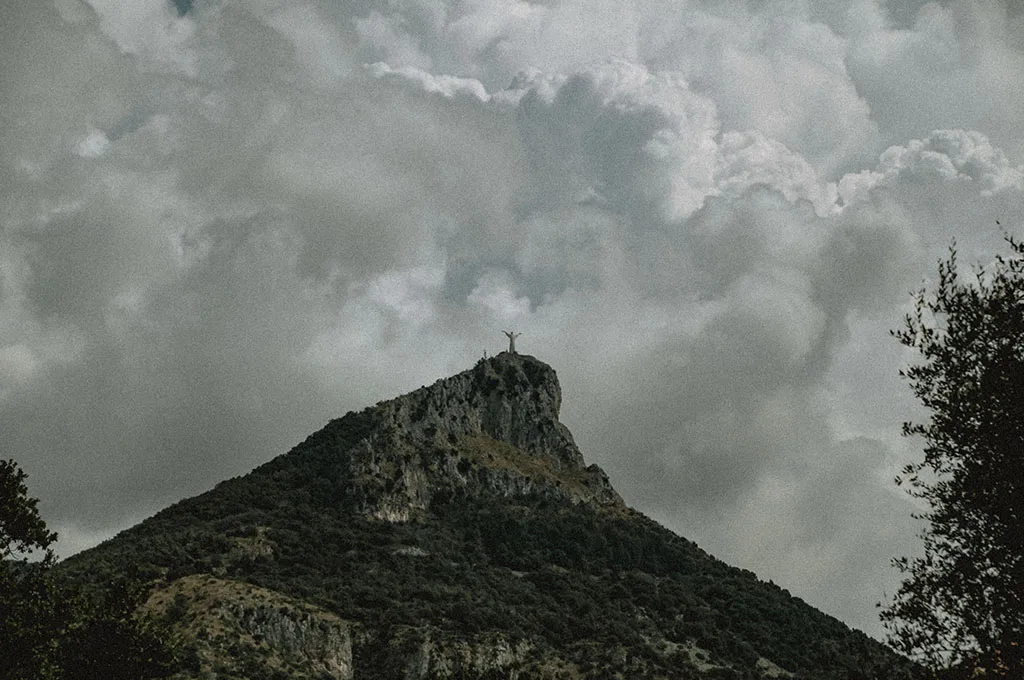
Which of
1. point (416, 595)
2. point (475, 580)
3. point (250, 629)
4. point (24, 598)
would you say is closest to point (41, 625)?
point (24, 598)

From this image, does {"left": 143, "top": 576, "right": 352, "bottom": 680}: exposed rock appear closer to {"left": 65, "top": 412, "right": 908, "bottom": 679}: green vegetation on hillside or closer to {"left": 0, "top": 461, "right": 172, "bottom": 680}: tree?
{"left": 65, "top": 412, "right": 908, "bottom": 679}: green vegetation on hillside

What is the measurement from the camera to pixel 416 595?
471 feet

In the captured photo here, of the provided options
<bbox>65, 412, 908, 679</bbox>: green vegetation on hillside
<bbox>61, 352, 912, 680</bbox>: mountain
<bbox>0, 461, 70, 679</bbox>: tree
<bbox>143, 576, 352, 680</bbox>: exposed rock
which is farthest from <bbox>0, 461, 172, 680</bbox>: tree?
<bbox>65, 412, 908, 679</bbox>: green vegetation on hillside

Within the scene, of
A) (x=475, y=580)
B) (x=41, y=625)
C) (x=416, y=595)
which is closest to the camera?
(x=41, y=625)

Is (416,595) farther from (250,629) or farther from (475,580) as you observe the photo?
(250,629)

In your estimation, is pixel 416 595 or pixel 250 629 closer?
pixel 250 629

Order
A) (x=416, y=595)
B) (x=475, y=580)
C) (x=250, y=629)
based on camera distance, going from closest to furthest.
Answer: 1. (x=250, y=629)
2. (x=416, y=595)
3. (x=475, y=580)

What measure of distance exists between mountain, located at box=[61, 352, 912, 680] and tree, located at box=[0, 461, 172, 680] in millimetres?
42455

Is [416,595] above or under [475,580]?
under

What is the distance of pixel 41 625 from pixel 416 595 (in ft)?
375

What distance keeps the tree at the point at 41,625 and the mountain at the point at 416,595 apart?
42455 mm

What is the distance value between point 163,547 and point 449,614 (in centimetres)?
4738

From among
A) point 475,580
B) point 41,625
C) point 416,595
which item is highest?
point 475,580

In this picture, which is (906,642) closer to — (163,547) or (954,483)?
(954,483)
